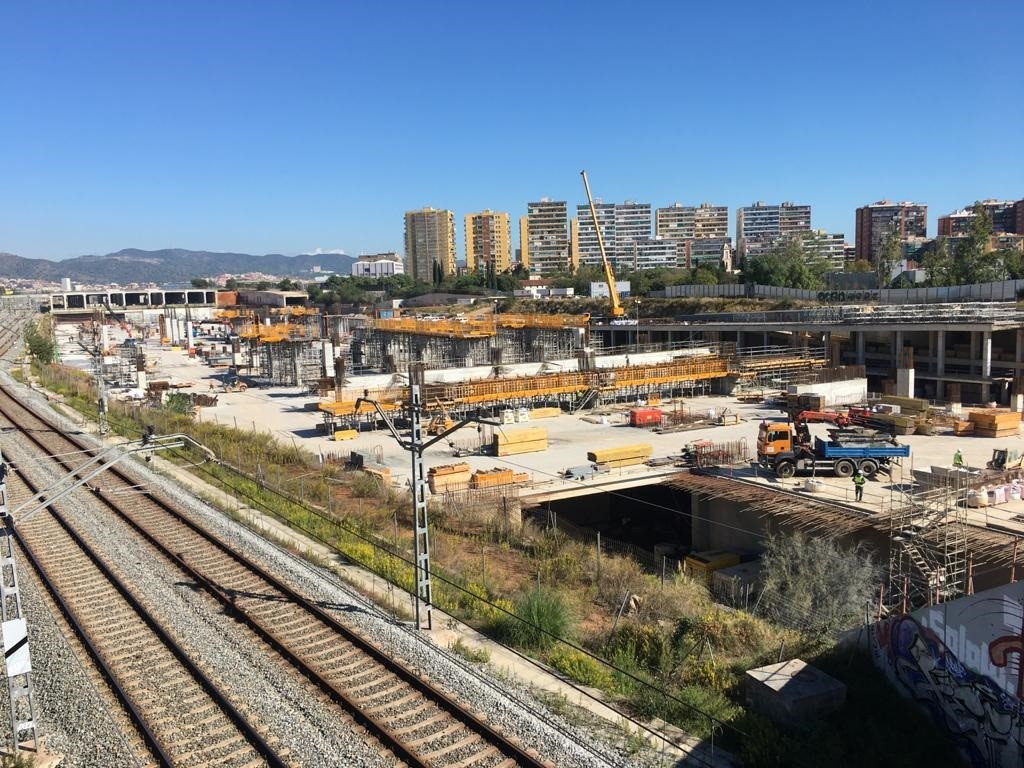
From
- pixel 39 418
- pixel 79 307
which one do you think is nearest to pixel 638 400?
pixel 39 418

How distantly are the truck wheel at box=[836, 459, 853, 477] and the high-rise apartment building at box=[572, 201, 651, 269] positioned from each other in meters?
142

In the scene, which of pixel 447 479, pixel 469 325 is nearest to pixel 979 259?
pixel 469 325

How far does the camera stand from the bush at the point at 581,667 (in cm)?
1009

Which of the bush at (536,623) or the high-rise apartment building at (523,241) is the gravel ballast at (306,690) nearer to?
the bush at (536,623)

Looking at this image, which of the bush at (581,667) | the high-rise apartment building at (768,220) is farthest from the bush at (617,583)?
the high-rise apartment building at (768,220)

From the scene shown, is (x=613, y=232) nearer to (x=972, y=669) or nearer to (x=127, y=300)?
(x=127, y=300)

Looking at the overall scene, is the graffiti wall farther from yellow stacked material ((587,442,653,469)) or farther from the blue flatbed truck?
yellow stacked material ((587,442,653,469))

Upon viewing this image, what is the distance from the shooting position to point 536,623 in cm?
1141

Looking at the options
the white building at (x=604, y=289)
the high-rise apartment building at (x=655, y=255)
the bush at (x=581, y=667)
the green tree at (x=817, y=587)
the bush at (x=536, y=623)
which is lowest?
the green tree at (x=817, y=587)

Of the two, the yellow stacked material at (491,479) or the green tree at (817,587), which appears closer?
the green tree at (817,587)

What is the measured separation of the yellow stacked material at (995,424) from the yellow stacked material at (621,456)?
39.8ft

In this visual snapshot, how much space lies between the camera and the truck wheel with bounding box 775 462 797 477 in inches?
826

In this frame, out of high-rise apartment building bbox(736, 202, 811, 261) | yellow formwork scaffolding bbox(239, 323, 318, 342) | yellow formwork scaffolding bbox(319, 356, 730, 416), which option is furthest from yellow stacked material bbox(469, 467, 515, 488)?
high-rise apartment building bbox(736, 202, 811, 261)

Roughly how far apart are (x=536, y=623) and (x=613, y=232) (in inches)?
6687
